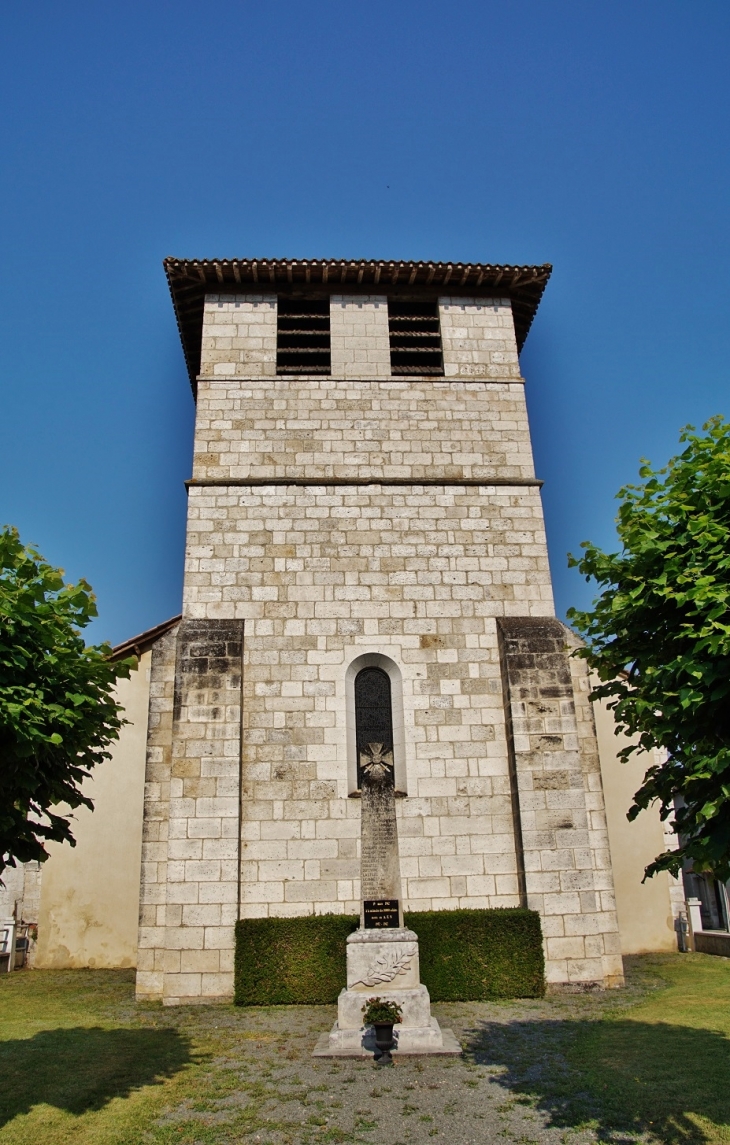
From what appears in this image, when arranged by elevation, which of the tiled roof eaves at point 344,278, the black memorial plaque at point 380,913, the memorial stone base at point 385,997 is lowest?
the memorial stone base at point 385,997

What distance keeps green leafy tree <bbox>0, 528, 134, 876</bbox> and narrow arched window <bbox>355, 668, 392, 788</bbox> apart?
5.18 meters

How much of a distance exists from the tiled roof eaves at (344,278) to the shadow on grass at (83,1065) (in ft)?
37.4

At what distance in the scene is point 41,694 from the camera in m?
5.77

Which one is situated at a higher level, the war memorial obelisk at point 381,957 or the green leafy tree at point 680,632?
the green leafy tree at point 680,632

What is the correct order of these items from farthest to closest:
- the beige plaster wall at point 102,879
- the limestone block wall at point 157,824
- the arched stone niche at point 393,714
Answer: the beige plaster wall at point 102,879 → the arched stone niche at point 393,714 → the limestone block wall at point 157,824

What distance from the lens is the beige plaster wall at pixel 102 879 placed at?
13.2 metres

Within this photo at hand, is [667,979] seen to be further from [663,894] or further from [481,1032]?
[481,1032]

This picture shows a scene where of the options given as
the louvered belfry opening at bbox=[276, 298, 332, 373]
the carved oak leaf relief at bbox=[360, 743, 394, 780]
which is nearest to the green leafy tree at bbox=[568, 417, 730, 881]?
the carved oak leaf relief at bbox=[360, 743, 394, 780]

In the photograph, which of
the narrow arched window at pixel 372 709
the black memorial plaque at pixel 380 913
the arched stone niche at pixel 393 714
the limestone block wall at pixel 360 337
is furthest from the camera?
the limestone block wall at pixel 360 337

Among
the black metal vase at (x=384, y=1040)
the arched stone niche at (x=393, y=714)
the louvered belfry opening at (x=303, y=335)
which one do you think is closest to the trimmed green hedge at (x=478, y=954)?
the arched stone niche at (x=393, y=714)

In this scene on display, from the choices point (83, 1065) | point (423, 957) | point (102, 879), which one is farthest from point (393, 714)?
point (102, 879)

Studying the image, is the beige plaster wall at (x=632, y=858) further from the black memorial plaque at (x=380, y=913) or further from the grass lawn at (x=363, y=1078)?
the black memorial plaque at (x=380, y=913)

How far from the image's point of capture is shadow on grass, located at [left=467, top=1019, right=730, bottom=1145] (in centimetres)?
553

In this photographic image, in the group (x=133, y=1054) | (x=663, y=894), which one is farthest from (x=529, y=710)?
(x=133, y=1054)
